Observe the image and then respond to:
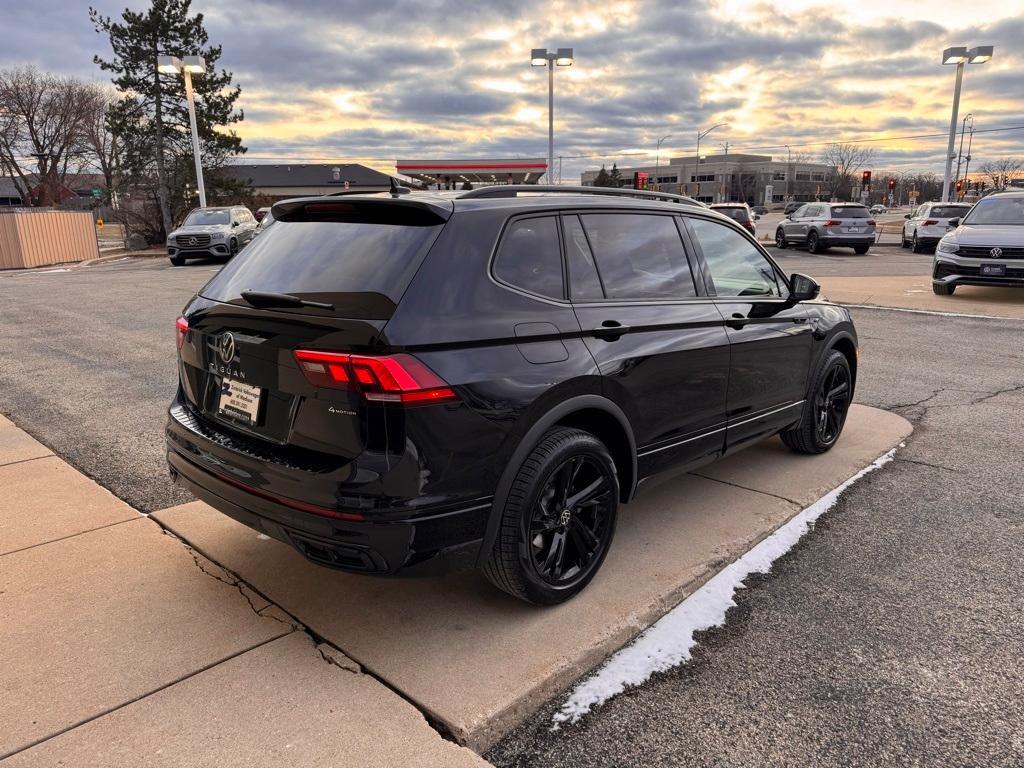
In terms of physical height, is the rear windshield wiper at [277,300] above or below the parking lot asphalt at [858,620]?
above

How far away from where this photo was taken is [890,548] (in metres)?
3.75

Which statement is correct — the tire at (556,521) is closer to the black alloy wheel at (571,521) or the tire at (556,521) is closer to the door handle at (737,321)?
the black alloy wheel at (571,521)

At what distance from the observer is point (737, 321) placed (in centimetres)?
405

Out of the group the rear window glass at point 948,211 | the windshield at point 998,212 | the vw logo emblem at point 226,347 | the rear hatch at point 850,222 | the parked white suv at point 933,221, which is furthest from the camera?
the rear hatch at point 850,222

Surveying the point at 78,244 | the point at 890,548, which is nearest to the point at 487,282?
the point at 890,548

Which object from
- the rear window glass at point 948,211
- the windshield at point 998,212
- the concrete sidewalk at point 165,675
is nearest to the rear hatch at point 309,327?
the concrete sidewalk at point 165,675

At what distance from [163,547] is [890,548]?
364 centimetres

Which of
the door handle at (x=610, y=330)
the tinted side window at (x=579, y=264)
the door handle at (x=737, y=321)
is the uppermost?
the tinted side window at (x=579, y=264)

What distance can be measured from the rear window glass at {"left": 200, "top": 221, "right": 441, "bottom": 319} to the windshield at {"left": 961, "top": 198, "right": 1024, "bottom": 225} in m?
13.9

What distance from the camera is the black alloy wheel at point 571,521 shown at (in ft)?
9.93

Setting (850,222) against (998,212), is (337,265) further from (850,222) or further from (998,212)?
(850,222)

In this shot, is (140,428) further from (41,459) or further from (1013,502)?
(1013,502)

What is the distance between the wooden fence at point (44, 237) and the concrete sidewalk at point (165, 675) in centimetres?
2685

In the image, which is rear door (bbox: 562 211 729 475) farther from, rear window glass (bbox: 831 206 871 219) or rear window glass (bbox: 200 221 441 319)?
rear window glass (bbox: 831 206 871 219)
